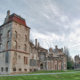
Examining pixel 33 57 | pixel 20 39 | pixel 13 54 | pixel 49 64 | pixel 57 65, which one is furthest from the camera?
pixel 57 65

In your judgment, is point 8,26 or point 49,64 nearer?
point 8,26

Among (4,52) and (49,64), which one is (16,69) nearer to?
(4,52)

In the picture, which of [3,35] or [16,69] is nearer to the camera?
[16,69]

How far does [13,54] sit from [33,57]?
12.9 m

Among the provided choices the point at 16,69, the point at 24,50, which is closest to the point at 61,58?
the point at 24,50

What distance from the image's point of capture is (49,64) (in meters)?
49.8

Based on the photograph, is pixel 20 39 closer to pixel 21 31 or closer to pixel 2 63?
pixel 21 31

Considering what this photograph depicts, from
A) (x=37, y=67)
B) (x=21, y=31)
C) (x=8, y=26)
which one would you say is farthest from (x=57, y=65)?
(x=8, y=26)

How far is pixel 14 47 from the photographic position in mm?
31109

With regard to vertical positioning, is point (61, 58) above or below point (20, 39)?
below

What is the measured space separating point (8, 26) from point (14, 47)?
5.98 metres

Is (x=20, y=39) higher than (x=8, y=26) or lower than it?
lower

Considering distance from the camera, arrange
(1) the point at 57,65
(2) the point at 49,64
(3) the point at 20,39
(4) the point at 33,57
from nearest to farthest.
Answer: (3) the point at 20,39 < (4) the point at 33,57 < (2) the point at 49,64 < (1) the point at 57,65

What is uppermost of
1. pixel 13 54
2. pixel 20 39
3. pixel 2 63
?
pixel 20 39
